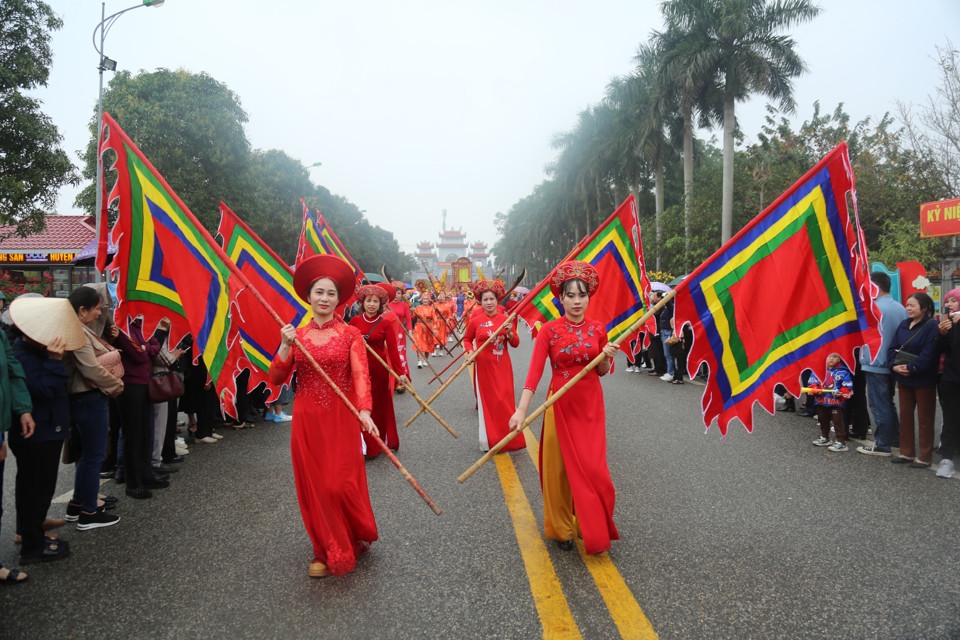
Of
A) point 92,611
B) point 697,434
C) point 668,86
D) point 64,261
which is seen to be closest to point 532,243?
point 668,86

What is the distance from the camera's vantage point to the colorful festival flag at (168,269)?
439cm

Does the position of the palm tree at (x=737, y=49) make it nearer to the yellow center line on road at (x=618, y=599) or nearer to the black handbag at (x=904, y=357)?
the black handbag at (x=904, y=357)

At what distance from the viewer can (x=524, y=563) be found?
3533 mm

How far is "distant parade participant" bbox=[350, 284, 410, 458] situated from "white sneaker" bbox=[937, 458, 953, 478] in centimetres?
478

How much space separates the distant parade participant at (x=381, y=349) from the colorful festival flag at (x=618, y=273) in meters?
1.40

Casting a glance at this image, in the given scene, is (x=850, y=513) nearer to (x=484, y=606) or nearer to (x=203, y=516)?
(x=484, y=606)

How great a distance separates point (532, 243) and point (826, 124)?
40.8m

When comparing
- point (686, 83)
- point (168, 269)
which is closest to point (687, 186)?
point (686, 83)

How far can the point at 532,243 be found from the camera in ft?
220

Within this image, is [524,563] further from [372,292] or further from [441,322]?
[441,322]

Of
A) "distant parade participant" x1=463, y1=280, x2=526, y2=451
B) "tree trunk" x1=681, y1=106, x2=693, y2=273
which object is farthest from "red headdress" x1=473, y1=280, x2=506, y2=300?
"tree trunk" x1=681, y1=106, x2=693, y2=273

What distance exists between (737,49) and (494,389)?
2307 centimetres

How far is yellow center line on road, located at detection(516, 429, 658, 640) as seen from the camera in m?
2.78

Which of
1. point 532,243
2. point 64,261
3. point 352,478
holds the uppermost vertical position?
point 532,243
